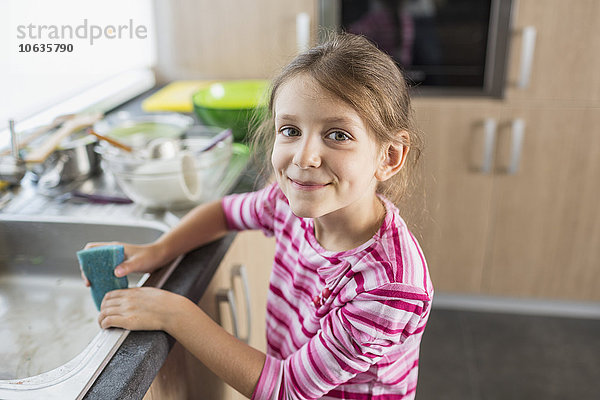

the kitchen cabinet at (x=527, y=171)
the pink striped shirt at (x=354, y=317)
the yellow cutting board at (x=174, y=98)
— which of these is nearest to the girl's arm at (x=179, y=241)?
the pink striped shirt at (x=354, y=317)

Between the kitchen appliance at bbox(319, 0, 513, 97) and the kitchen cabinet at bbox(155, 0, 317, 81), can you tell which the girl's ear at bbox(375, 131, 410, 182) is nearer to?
the kitchen appliance at bbox(319, 0, 513, 97)

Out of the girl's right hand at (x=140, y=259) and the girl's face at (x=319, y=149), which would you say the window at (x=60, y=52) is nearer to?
the girl's right hand at (x=140, y=259)

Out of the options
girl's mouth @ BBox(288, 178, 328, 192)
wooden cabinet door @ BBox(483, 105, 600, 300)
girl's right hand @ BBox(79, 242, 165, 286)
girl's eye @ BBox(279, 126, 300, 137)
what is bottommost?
wooden cabinet door @ BBox(483, 105, 600, 300)

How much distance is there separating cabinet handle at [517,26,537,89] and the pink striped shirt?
1.18 metres

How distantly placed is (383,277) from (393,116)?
0.71 ft

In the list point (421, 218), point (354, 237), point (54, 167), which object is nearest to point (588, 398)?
point (421, 218)

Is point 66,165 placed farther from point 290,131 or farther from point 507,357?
point 507,357

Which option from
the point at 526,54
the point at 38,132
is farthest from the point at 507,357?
the point at 38,132

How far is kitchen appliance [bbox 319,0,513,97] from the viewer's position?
1782mm

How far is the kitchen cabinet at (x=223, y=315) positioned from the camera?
80 cm

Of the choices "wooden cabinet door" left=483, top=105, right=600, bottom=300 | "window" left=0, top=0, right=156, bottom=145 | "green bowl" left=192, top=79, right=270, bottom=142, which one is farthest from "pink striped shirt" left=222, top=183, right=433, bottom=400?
"wooden cabinet door" left=483, top=105, right=600, bottom=300

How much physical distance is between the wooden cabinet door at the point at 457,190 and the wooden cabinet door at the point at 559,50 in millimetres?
157

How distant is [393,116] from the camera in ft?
2.45

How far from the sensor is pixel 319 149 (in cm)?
69
